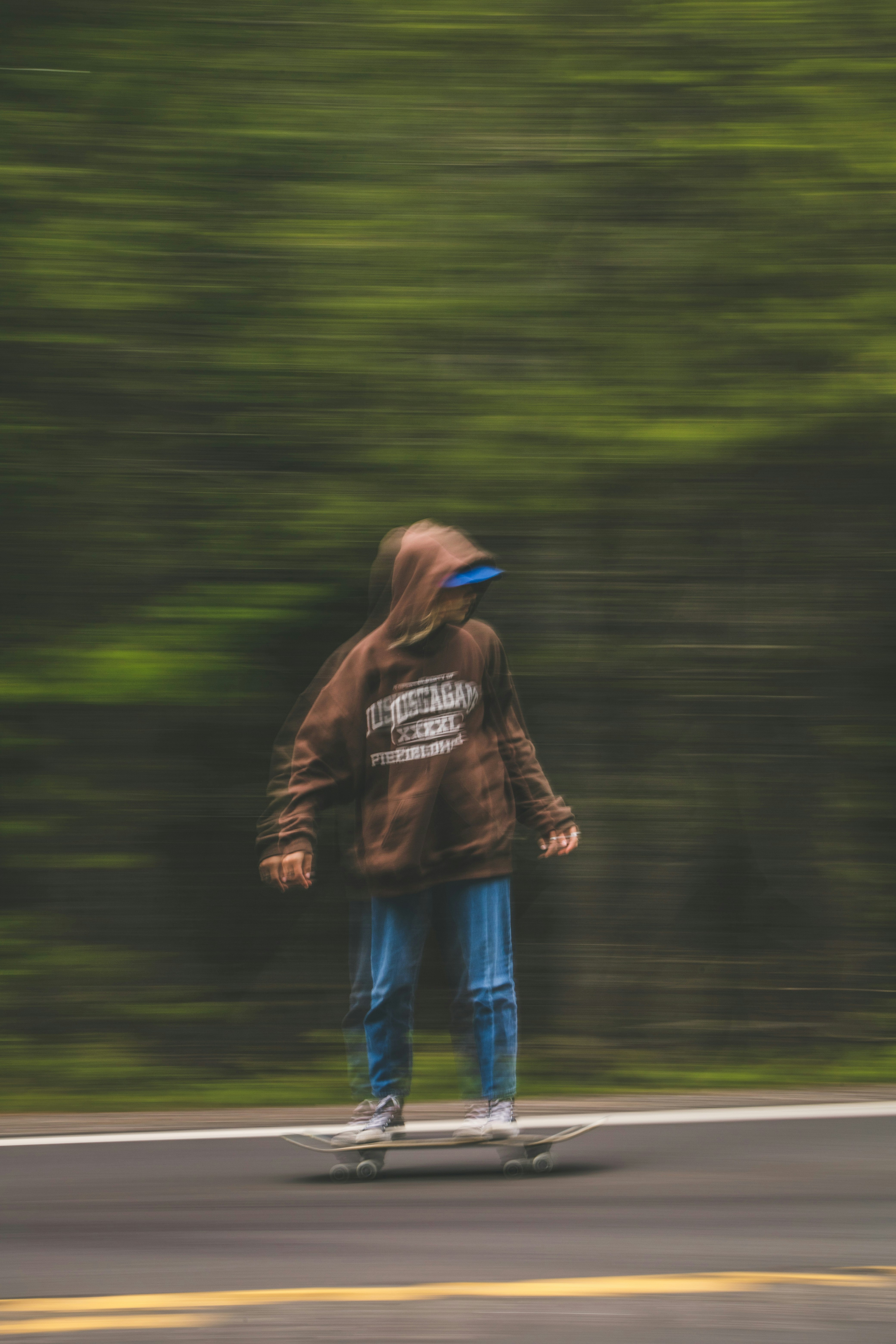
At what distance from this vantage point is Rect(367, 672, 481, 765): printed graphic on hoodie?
4.63 metres

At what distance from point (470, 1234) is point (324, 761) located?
4.34ft

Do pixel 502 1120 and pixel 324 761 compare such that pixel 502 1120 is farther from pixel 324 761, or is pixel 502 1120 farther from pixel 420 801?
pixel 324 761

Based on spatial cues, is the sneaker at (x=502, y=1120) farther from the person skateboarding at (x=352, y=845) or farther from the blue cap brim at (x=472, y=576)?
the blue cap brim at (x=472, y=576)

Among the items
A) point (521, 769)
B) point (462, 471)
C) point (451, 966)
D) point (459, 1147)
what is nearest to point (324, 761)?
point (521, 769)

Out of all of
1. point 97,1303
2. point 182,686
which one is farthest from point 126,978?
point 97,1303

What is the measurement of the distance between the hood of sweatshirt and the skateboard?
4.37 ft

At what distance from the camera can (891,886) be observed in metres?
7.75

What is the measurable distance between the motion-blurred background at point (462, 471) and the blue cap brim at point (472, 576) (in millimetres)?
2577

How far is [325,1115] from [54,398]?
3.32 meters

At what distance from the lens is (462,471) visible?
7.25m

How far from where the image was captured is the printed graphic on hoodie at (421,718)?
463 centimetres

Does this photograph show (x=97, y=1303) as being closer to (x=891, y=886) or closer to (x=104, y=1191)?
(x=104, y=1191)

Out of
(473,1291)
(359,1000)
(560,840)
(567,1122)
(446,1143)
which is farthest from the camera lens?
(359,1000)

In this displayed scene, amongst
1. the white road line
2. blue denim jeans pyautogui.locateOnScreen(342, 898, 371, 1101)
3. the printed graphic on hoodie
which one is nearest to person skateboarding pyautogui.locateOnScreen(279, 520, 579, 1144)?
the printed graphic on hoodie
